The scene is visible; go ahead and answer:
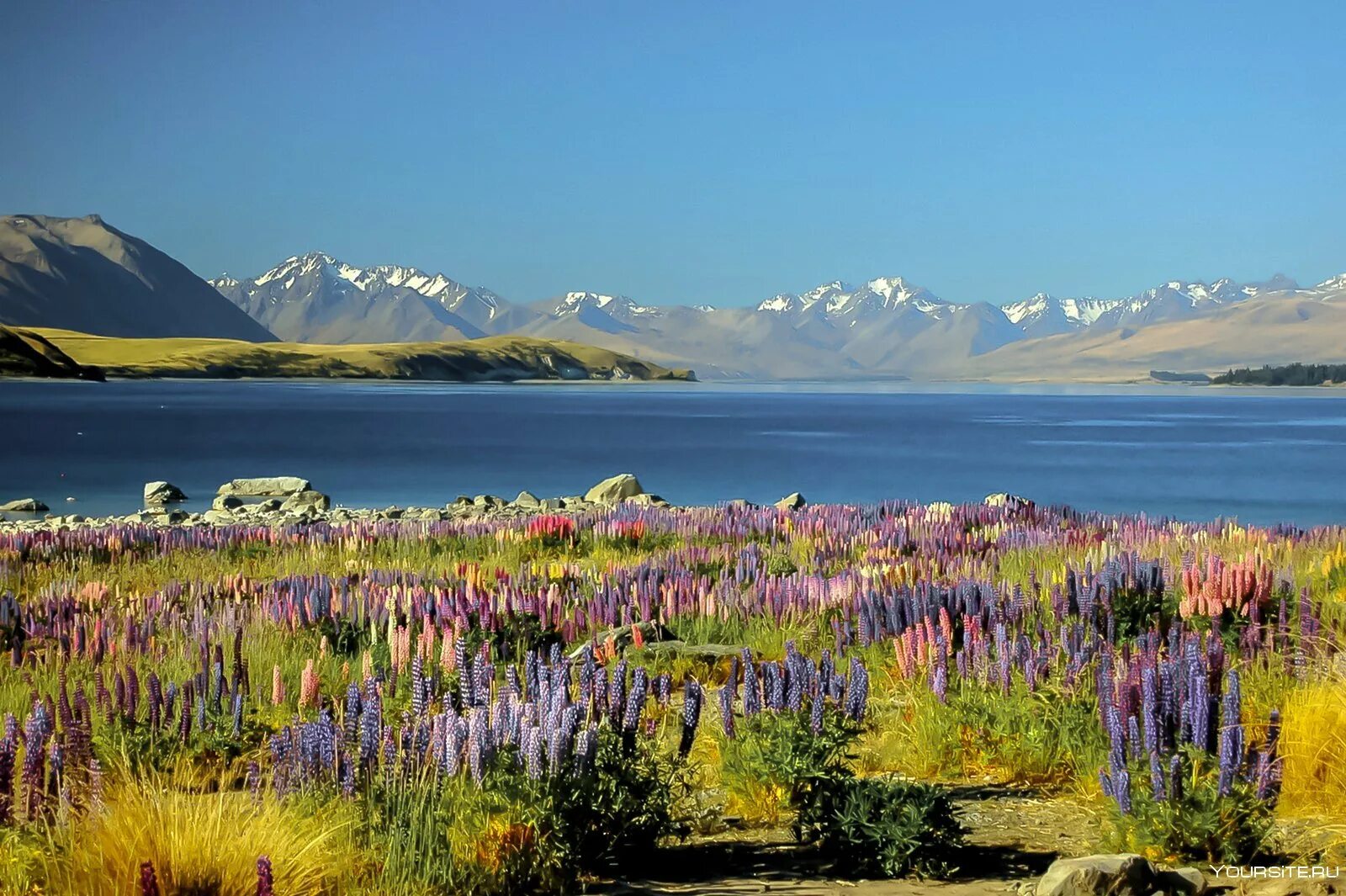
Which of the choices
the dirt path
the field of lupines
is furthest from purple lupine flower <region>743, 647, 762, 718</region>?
the dirt path

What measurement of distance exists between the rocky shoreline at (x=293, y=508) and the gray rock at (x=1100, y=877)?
21.1m

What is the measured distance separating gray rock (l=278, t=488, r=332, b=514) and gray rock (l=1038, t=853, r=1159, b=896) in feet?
106

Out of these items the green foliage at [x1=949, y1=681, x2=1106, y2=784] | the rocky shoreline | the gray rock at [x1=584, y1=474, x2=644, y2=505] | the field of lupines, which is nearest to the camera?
the field of lupines

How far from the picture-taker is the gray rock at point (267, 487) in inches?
1609

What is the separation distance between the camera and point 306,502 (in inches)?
1469

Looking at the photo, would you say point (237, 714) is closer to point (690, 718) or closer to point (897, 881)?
point (690, 718)

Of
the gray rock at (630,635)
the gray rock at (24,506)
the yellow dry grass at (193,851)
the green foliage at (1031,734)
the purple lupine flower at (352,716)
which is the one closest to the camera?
the yellow dry grass at (193,851)

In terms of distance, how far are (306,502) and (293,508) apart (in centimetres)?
265

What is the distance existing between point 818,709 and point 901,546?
345 inches

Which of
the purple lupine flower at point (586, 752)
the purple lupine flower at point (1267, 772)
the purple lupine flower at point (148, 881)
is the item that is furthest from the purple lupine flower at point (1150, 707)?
the purple lupine flower at point (148, 881)

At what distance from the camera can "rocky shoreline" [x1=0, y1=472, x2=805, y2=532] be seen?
1124 inches

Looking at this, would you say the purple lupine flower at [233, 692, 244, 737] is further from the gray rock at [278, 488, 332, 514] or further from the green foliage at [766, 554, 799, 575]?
the gray rock at [278, 488, 332, 514]

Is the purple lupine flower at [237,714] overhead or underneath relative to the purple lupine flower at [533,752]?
underneath

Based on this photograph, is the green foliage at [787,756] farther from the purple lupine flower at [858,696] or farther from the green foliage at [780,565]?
the green foliage at [780,565]
